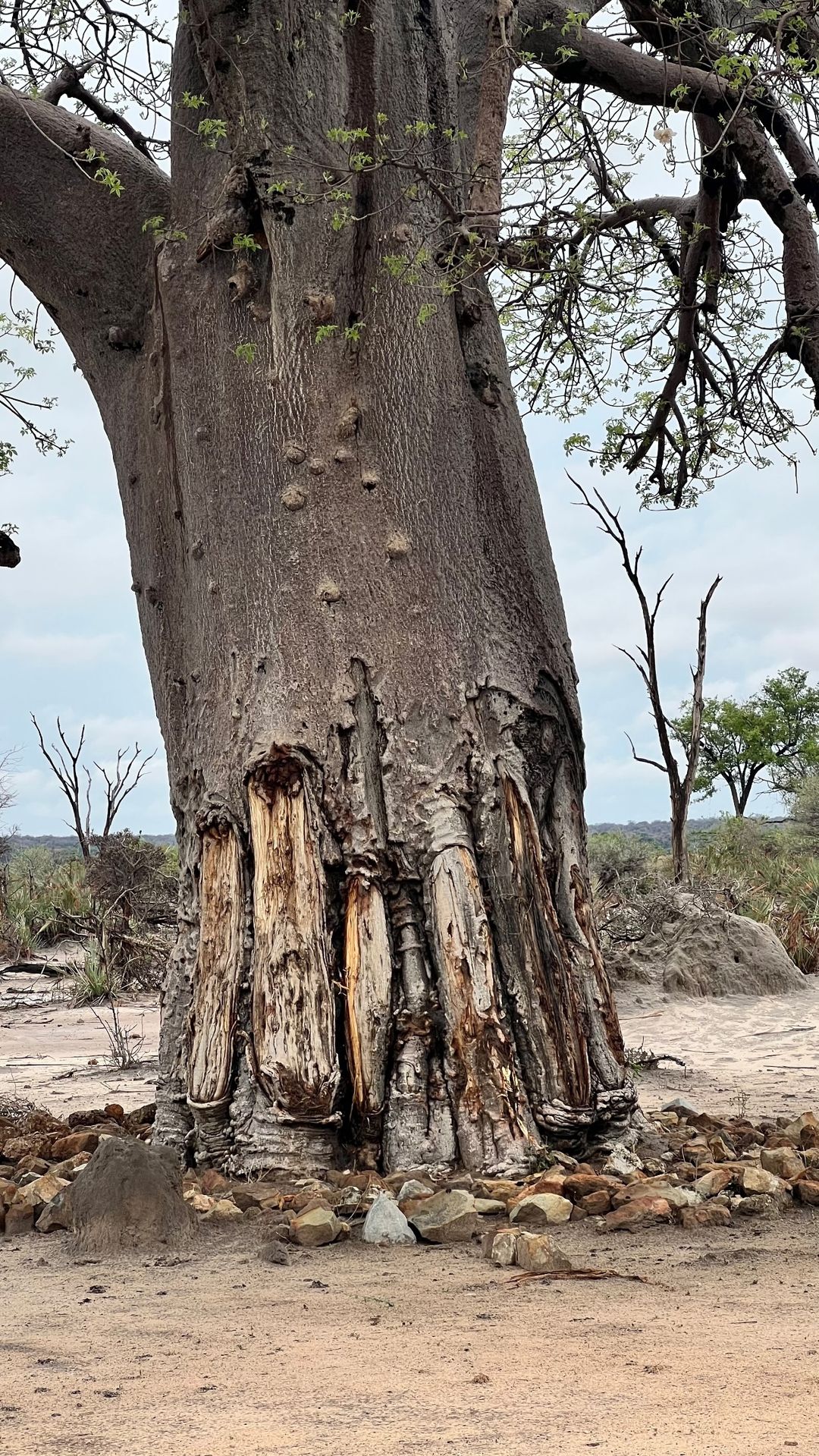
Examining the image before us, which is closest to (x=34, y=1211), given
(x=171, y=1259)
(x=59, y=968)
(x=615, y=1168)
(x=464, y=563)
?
(x=171, y=1259)

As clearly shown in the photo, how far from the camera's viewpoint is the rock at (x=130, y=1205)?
128 inches

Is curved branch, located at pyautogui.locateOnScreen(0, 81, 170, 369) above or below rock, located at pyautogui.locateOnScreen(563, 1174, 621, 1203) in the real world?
above

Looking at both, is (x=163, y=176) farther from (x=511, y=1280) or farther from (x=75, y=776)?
(x=75, y=776)

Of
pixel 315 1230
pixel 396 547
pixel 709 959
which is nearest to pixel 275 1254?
pixel 315 1230

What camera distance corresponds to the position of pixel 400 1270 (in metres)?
3.01

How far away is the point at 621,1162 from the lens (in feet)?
12.7

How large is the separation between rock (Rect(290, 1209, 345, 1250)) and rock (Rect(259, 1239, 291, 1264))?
0.07 metres

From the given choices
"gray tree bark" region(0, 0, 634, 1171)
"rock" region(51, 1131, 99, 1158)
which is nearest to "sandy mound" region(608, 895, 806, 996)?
"gray tree bark" region(0, 0, 634, 1171)

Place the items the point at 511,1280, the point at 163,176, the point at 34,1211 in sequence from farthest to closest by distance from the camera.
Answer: the point at 163,176 → the point at 34,1211 → the point at 511,1280

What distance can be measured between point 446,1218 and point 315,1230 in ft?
1.16

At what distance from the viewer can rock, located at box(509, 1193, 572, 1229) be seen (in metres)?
3.35

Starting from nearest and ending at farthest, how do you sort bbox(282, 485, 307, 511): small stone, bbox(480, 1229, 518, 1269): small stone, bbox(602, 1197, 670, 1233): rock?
bbox(480, 1229, 518, 1269): small stone, bbox(602, 1197, 670, 1233): rock, bbox(282, 485, 307, 511): small stone

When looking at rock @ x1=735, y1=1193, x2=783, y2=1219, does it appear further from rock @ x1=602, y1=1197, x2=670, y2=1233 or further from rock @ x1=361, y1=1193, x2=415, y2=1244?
rock @ x1=361, y1=1193, x2=415, y2=1244

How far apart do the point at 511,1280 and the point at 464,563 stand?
8.02ft
